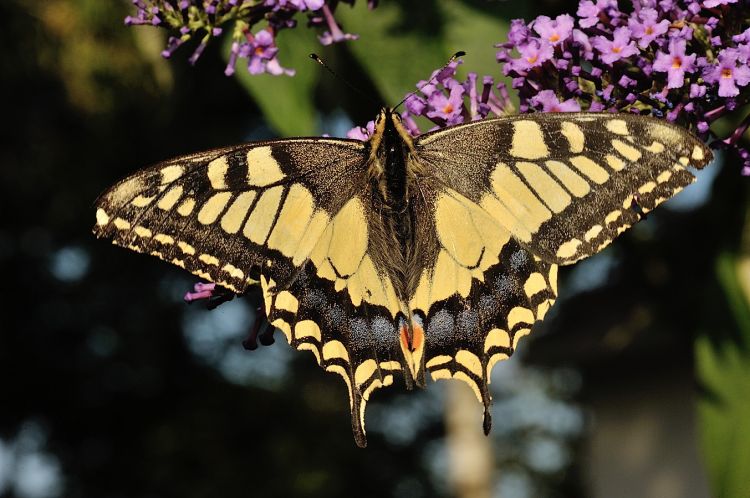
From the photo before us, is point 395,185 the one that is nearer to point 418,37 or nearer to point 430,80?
point 430,80

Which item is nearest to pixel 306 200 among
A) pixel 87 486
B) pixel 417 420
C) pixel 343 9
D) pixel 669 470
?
pixel 343 9

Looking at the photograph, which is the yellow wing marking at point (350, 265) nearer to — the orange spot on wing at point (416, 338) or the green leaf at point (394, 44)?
the orange spot on wing at point (416, 338)

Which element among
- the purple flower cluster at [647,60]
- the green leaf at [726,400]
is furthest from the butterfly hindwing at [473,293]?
the green leaf at [726,400]

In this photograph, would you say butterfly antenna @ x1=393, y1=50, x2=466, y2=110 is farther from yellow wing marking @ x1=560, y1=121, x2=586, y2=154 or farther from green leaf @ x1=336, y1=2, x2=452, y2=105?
yellow wing marking @ x1=560, y1=121, x2=586, y2=154

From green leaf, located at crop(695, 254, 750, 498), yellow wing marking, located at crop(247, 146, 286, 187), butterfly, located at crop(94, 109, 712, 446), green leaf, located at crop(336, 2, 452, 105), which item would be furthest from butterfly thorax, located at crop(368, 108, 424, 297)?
green leaf, located at crop(695, 254, 750, 498)

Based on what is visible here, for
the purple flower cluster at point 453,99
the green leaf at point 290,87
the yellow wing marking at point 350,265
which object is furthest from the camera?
the green leaf at point 290,87

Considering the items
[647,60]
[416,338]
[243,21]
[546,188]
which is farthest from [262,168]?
[647,60]

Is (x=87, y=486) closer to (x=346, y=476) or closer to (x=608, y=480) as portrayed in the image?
(x=346, y=476)
